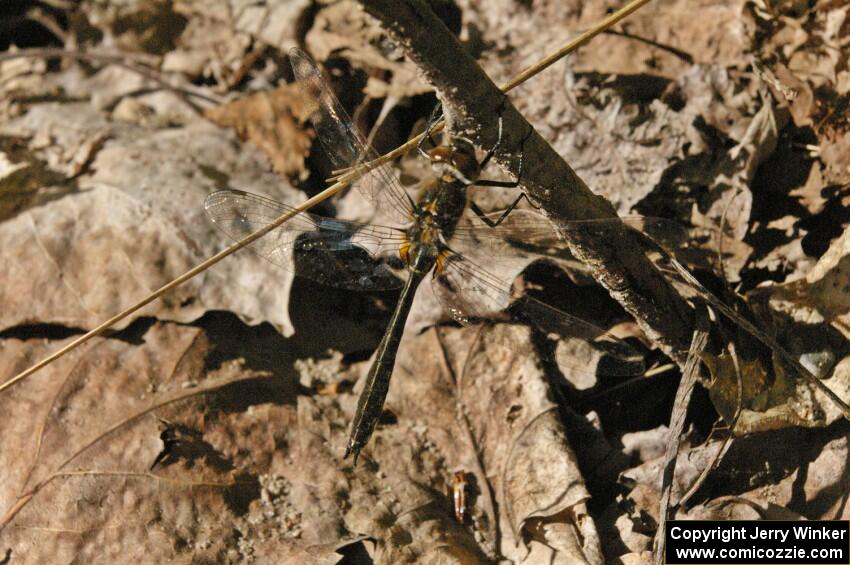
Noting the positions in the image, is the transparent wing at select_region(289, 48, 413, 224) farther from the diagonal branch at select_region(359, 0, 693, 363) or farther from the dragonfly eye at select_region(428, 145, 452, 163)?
the diagonal branch at select_region(359, 0, 693, 363)

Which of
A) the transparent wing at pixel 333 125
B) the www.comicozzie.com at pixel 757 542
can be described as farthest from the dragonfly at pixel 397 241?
the www.comicozzie.com at pixel 757 542

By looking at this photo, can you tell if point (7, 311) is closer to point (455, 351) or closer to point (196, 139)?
point (196, 139)

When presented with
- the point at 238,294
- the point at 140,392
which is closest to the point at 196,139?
the point at 238,294

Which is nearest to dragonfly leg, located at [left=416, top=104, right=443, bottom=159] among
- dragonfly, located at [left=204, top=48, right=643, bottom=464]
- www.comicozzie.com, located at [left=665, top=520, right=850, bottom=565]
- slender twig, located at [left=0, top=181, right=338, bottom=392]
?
dragonfly, located at [left=204, top=48, right=643, bottom=464]

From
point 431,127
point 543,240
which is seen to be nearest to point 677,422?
point 543,240

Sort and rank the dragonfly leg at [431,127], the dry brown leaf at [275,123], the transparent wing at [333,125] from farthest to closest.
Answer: the dry brown leaf at [275,123]
the transparent wing at [333,125]
the dragonfly leg at [431,127]

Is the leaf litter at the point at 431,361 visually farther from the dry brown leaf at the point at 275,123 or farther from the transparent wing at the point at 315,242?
the transparent wing at the point at 315,242
